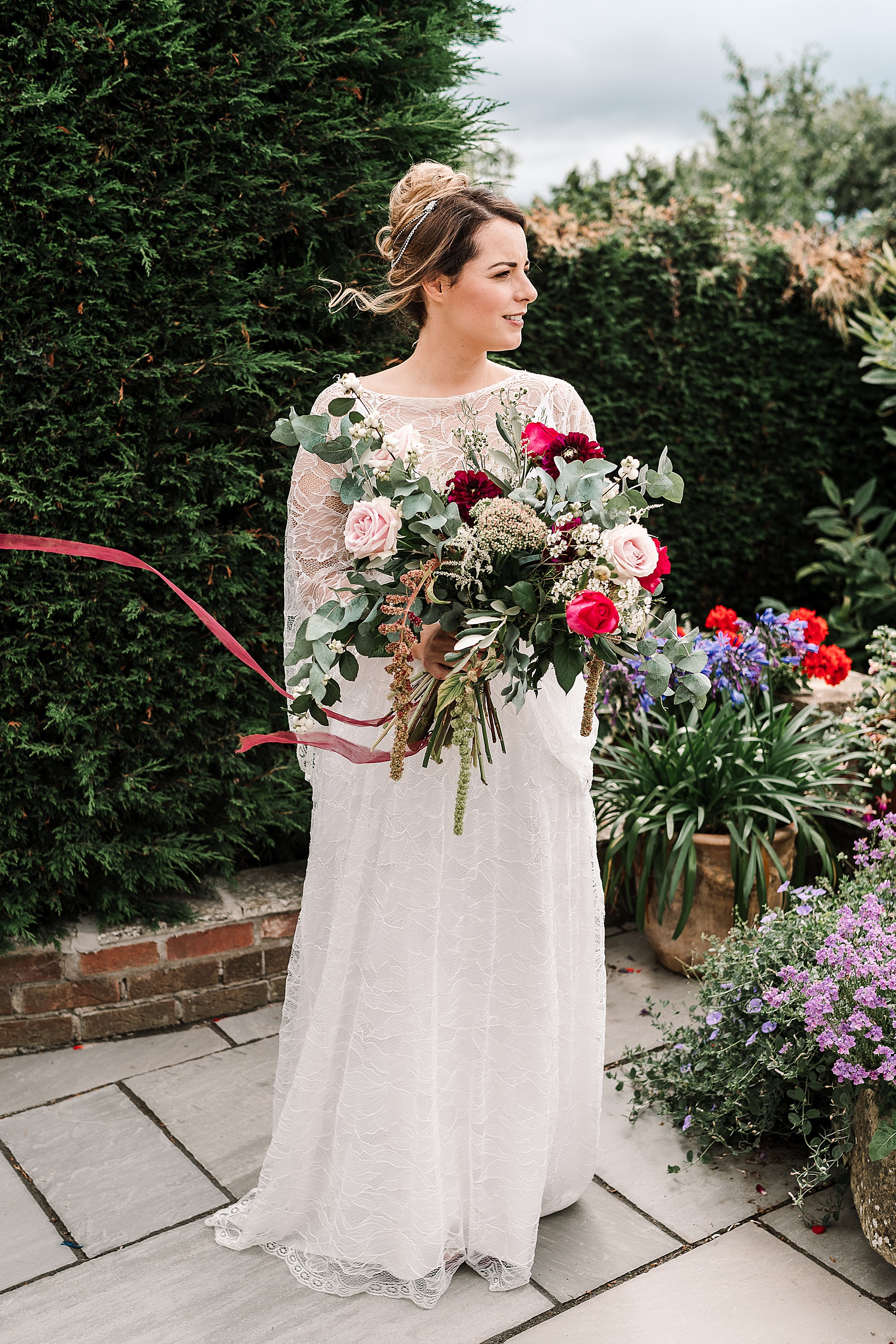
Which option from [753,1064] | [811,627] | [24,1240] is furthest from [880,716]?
[24,1240]

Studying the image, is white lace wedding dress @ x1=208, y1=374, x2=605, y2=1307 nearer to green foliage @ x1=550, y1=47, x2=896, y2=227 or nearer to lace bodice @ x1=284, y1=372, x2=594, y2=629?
lace bodice @ x1=284, y1=372, x2=594, y2=629

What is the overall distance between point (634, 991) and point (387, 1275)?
1.37 metres

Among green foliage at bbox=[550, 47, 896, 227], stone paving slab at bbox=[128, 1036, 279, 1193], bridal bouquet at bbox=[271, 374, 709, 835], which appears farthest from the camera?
green foliage at bbox=[550, 47, 896, 227]

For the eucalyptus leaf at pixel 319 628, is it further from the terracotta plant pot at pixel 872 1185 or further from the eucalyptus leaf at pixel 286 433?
the terracotta plant pot at pixel 872 1185

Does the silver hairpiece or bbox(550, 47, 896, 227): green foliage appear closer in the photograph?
the silver hairpiece

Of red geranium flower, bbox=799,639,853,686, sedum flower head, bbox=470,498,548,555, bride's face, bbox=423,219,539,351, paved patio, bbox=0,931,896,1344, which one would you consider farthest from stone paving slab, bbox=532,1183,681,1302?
red geranium flower, bbox=799,639,853,686

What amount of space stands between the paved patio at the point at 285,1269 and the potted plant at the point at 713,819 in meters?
0.69

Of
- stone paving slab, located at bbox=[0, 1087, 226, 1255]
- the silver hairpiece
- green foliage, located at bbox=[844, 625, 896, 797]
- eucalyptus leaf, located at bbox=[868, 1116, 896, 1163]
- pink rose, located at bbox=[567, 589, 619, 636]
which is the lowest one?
stone paving slab, located at bbox=[0, 1087, 226, 1255]

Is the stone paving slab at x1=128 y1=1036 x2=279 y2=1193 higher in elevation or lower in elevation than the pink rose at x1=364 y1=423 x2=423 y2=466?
lower

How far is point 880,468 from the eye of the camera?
5602 millimetres

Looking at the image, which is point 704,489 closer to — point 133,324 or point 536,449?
point 133,324

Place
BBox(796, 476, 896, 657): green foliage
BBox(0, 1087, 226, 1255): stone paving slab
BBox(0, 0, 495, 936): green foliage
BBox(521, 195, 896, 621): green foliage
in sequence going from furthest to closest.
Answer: BBox(796, 476, 896, 657): green foliage, BBox(521, 195, 896, 621): green foliage, BBox(0, 0, 495, 936): green foliage, BBox(0, 1087, 226, 1255): stone paving slab

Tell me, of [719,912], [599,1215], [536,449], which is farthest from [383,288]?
[599,1215]

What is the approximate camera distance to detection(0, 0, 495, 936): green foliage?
2691 millimetres
